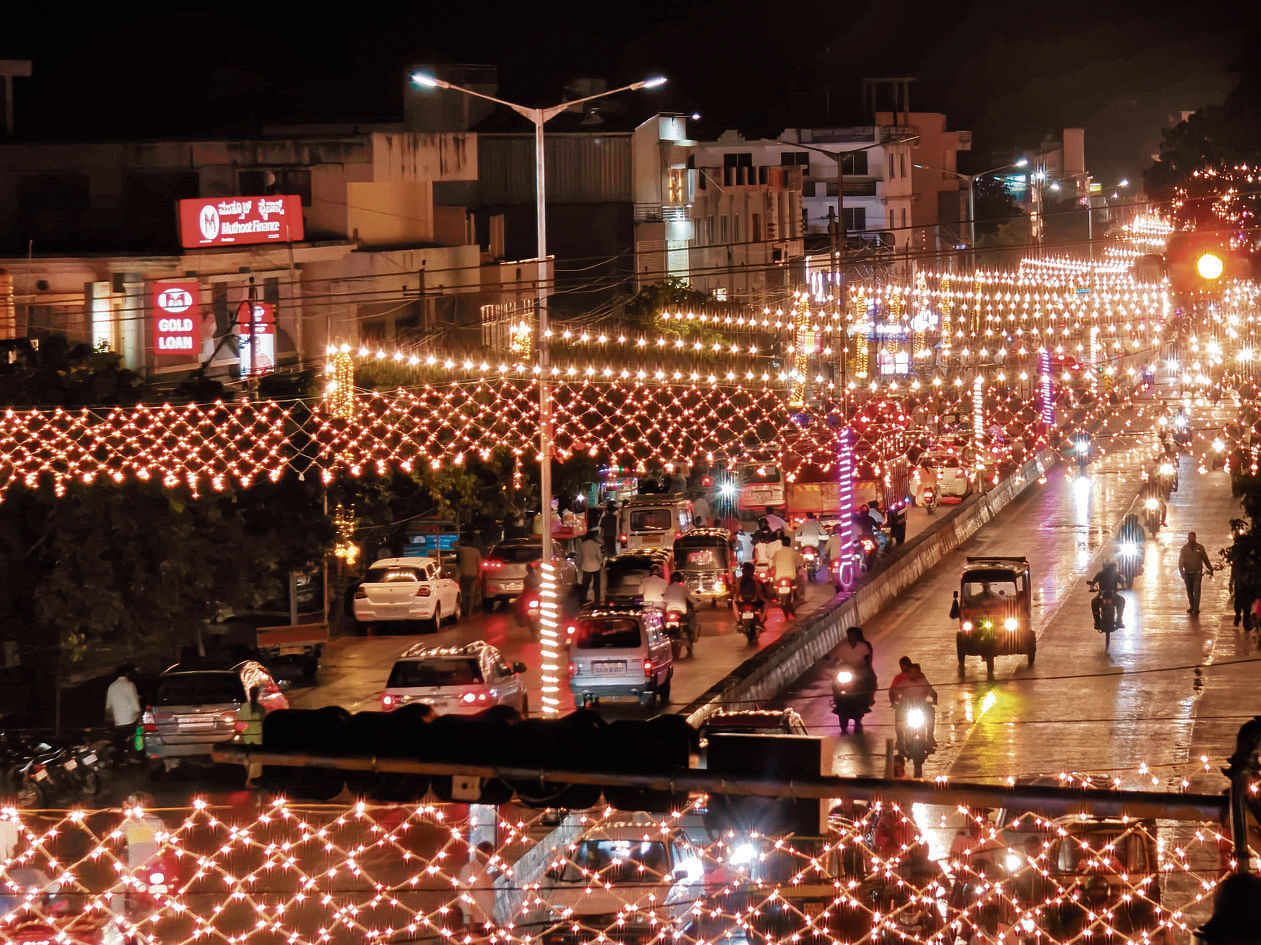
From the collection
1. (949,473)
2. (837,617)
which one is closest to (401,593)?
(837,617)

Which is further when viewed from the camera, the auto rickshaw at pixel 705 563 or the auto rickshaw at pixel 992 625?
the auto rickshaw at pixel 705 563

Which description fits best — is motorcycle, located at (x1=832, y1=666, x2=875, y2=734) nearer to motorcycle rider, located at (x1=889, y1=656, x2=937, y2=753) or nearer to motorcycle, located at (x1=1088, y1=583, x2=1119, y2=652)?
motorcycle rider, located at (x1=889, y1=656, x2=937, y2=753)

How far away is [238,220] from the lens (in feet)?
128

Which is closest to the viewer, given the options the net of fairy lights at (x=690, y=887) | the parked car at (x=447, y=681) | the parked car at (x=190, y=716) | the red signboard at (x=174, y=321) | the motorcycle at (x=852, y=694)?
the net of fairy lights at (x=690, y=887)

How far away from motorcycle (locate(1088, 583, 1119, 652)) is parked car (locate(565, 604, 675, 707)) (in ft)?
24.3

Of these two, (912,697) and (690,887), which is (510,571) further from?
(690,887)

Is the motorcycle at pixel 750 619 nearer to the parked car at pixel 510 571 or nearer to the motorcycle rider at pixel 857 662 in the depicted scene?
the parked car at pixel 510 571

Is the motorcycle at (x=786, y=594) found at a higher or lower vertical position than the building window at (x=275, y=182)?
lower

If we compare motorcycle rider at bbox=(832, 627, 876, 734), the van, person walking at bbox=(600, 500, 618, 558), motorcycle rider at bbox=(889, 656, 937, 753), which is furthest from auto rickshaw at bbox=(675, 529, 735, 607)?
motorcycle rider at bbox=(889, 656, 937, 753)

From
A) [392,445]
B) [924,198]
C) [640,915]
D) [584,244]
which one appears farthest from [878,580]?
[924,198]

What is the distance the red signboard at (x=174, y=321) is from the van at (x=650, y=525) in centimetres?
992

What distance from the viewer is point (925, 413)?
6238 centimetres

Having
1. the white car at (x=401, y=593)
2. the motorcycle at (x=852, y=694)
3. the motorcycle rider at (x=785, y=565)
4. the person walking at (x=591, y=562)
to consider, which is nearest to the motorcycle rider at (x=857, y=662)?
the motorcycle at (x=852, y=694)

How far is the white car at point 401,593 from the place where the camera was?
32.5 meters
